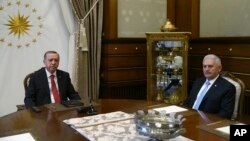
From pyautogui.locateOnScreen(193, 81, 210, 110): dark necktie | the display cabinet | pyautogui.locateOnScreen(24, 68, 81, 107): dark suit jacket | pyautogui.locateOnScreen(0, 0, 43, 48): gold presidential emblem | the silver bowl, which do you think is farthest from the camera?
the display cabinet

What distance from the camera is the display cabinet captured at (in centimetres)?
411

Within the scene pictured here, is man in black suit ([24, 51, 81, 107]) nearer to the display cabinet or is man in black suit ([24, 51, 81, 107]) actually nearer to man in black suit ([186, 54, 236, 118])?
man in black suit ([186, 54, 236, 118])

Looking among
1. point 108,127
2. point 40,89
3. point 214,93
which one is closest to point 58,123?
point 108,127

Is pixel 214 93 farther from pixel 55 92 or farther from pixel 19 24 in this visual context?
pixel 19 24

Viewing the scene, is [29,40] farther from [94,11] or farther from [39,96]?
[39,96]

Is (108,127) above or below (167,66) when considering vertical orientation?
below

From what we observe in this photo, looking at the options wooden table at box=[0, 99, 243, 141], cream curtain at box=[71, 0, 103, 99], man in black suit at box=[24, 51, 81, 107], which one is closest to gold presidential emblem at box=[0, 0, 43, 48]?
cream curtain at box=[71, 0, 103, 99]

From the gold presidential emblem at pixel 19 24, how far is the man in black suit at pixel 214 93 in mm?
2301

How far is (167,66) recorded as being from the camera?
167 inches

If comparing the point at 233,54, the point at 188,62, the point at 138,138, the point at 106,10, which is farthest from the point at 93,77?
the point at 138,138

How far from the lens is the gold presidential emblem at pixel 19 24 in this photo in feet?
12.4

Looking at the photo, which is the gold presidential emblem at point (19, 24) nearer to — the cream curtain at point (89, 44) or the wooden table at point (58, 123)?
the cream curtain at point (89, 44)

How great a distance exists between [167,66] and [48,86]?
191cm

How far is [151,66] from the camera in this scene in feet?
13.9
